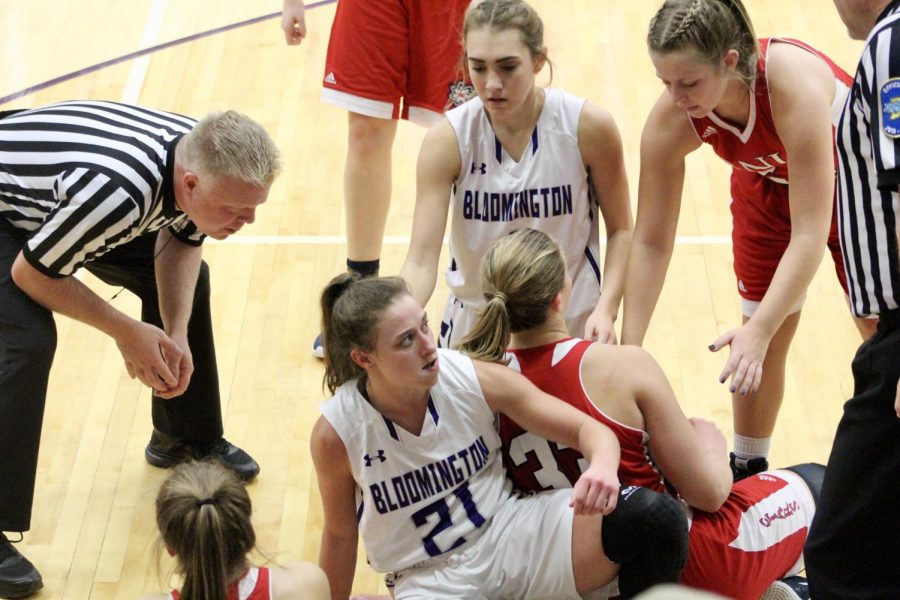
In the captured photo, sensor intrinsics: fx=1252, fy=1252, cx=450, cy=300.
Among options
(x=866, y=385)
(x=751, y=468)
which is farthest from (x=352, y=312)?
(x=751, y=468)

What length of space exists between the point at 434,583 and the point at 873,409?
98cm

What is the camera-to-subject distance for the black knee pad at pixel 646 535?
8.27 feet

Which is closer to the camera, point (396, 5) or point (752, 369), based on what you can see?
point (752, 369)

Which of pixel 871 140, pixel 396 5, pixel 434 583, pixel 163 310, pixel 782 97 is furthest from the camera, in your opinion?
pixel 396 5

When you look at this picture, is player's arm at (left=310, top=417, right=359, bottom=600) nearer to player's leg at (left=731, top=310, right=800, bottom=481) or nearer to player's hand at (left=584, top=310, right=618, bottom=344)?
player's hand at (left=584, top=310, right=618, bottom=344)

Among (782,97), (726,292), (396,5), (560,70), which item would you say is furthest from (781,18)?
(782,97)

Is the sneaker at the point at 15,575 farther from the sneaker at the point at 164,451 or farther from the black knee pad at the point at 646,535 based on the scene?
the black knee pad at the point at 646,535

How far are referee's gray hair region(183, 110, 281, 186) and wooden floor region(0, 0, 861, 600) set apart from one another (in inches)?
45.4

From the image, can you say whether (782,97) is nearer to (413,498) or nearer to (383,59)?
(413,498)

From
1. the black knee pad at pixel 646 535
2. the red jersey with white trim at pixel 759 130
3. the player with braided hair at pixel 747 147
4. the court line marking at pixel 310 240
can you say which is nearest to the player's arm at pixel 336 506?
the black knee pad at pixel 646 535

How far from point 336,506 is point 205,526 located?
0.54m

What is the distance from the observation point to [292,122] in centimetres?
574

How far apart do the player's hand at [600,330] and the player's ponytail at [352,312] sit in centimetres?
61

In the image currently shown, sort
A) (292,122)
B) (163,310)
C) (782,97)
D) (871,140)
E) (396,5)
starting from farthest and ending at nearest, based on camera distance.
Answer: (292,122) < (396,5) < (163,310) < (782,97) < (871,140)
